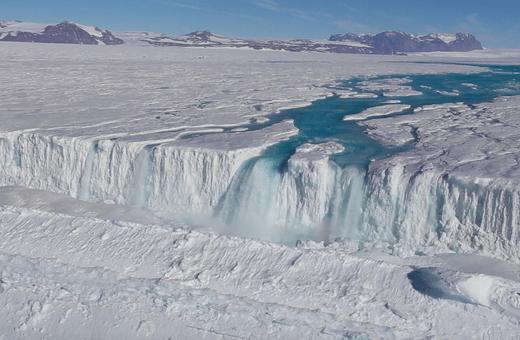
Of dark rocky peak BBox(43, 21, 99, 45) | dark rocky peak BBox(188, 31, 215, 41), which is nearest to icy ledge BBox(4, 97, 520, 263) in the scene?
dark rocky peak BBox(43, 21, 99, 45)

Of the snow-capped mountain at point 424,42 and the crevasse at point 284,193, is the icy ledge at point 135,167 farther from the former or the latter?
the snow-capped mountain at point 424,42

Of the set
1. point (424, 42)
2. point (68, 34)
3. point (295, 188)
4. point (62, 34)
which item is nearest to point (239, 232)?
point (295, 188)

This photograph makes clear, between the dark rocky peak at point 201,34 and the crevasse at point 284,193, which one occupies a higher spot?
the dark rocky peak at point 201,34

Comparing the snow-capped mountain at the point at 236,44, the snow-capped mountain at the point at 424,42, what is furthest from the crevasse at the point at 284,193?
the snow-capped mountain at the point at 424,42

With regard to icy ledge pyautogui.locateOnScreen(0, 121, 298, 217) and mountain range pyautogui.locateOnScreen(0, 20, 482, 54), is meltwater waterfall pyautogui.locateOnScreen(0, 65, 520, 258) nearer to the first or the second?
icy ledge pyautogui.locateOnScreen(0, 121, 298, 217)

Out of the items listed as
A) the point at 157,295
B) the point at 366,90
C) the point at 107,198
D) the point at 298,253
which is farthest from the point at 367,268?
the point at 366,90

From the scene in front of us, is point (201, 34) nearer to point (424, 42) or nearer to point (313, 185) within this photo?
point (424, 42)
